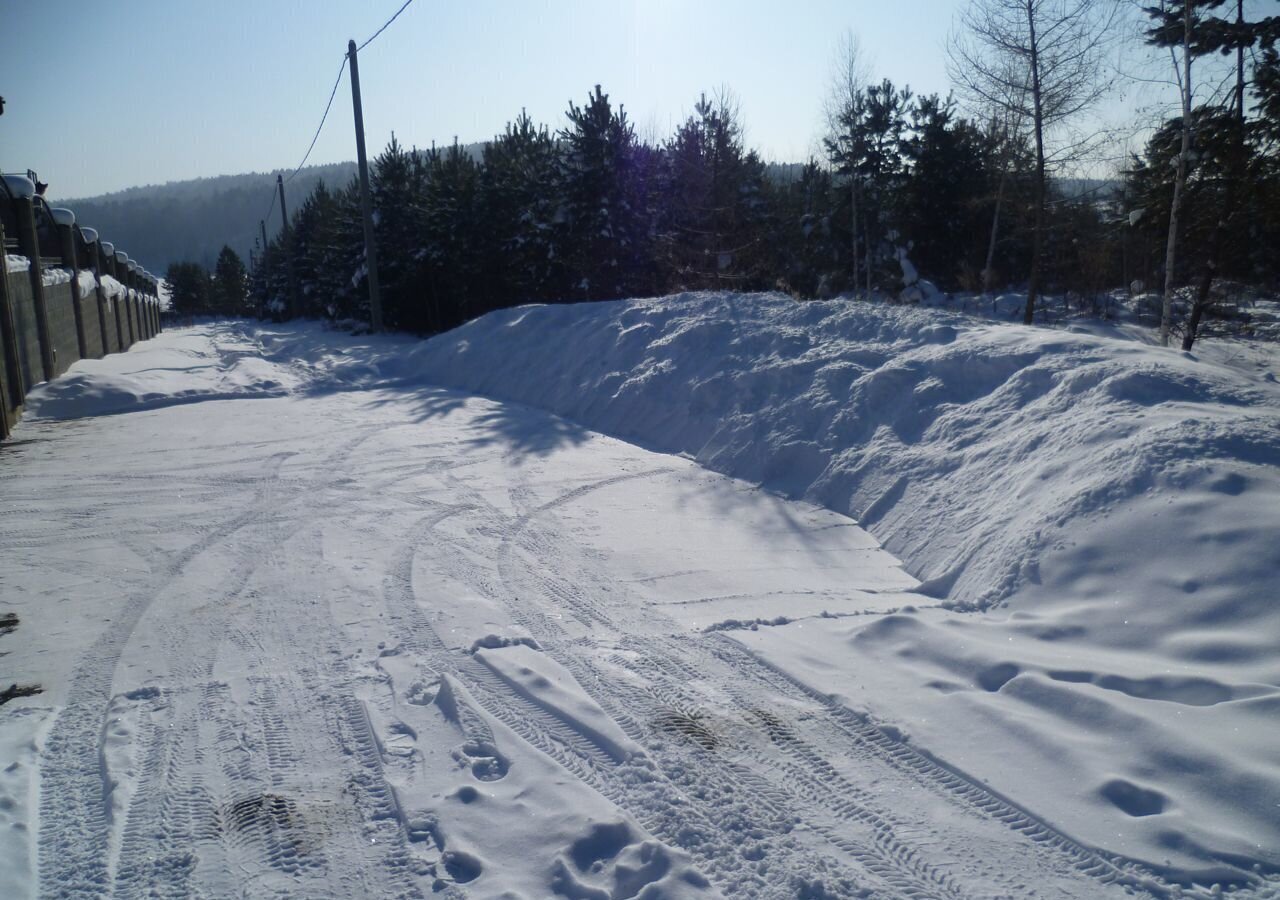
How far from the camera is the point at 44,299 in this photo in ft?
50.5

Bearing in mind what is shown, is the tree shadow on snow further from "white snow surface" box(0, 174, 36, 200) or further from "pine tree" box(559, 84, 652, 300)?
"pine tree" box(559, 84, 652, 300)

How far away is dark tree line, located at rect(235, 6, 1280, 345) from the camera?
2733 cm

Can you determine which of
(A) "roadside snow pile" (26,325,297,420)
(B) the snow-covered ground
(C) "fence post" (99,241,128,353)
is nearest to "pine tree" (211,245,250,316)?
(C) "fence post" (99,241,128,353)

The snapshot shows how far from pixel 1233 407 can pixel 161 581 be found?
7.95 m

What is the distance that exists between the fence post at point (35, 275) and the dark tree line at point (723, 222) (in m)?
15.3

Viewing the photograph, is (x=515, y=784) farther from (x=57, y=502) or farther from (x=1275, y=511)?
(x=57, y=502)

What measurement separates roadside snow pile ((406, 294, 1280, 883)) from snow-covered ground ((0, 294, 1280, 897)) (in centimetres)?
2

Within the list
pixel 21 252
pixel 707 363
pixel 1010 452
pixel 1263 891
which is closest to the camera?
pixel 1263 891

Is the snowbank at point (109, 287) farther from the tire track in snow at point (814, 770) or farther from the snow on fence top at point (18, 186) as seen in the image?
the tire track in snow at point (814, 770)

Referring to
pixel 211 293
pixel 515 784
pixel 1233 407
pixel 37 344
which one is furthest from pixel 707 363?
pixel 211 293

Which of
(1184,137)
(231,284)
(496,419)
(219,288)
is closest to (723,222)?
(1184,137)

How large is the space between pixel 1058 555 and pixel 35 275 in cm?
1705

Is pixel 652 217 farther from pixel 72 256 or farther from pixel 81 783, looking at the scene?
pixel 81 783

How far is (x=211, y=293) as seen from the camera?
95125 mm
